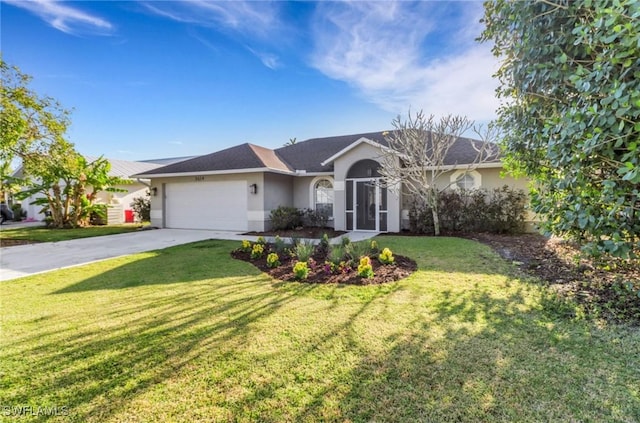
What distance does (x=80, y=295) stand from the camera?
5.72 m

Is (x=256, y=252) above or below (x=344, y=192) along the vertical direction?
below

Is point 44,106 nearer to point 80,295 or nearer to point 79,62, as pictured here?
point 79,62

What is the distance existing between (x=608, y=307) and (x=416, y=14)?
9.57 metres

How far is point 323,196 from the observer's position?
17.0m

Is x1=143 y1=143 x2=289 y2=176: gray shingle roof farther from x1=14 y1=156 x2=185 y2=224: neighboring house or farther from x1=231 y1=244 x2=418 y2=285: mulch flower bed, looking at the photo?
x1=231 y1=244 x2=418 y2=285: mulch flower bed

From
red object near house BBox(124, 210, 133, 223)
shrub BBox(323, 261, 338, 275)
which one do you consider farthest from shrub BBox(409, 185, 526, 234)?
red object near house BBox(124, 210, 133, 223)

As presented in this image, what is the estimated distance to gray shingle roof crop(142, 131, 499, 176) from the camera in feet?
50.8

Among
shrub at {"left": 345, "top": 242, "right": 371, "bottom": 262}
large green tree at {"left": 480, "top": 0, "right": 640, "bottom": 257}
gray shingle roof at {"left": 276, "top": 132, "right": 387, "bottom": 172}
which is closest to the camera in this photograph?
large green tree at {"left": 480, "top": 0, "right": 640, "bottom": 257}

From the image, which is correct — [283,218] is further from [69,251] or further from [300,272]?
[300,272]

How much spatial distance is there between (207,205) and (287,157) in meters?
5.67

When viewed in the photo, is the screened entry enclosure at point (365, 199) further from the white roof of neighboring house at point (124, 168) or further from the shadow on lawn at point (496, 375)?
the white roof of neighboring house at point (124, 168)

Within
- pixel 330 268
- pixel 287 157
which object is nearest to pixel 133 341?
pixel 330 268

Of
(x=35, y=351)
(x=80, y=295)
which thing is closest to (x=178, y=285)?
(x=80, y=295)

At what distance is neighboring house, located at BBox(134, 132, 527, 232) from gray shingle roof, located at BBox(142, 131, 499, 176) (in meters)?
0.05
